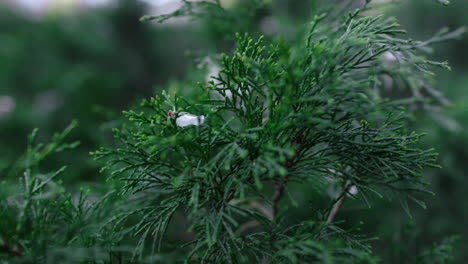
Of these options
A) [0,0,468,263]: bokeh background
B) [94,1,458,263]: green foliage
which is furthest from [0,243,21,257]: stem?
[0,0,468,263]: bokeh background

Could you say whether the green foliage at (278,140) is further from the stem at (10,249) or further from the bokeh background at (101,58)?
the bokeh background at (101,58)

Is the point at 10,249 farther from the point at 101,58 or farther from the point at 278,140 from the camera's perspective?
the point at 101,58

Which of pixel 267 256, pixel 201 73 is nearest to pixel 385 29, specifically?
pixel 267 256

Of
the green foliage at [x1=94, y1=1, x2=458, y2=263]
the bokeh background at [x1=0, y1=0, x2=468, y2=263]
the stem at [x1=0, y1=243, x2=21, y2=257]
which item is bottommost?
the stem at [x1=0, y1=243, x2=21, y2=257]

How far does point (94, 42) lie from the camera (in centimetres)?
307

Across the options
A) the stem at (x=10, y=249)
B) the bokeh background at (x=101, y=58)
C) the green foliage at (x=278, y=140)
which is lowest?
the stem at (x=10, y=249)

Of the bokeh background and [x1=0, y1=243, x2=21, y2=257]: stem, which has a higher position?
the bokeh background

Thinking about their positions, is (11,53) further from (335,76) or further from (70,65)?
(335,76)

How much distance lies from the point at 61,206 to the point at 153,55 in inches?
104

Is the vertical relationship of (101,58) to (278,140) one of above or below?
above

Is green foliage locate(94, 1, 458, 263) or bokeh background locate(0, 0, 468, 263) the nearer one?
green foliage locate(94, 1, 458, 263)

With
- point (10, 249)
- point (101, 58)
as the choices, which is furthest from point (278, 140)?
point (101, 58)

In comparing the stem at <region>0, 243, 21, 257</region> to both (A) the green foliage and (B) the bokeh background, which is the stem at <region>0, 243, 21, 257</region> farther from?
(B) the bokeh background

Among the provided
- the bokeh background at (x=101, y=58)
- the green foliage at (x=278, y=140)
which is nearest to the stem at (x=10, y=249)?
the green foliage at (x=278, y=140)
